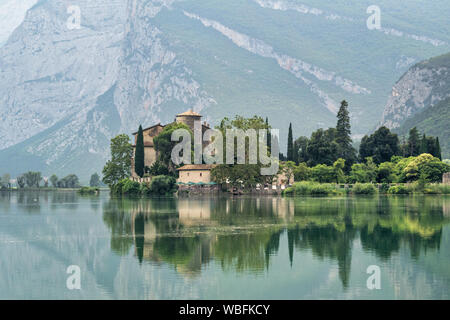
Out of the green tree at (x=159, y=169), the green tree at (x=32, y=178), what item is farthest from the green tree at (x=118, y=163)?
the green tree at (x=32, y=178)

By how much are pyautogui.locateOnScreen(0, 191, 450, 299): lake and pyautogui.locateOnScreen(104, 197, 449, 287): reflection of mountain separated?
0.05m

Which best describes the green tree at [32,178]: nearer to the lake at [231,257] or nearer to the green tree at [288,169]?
the green tree at [288,169]

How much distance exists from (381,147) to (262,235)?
6656 centimetres

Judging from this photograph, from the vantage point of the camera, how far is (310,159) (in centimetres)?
9462

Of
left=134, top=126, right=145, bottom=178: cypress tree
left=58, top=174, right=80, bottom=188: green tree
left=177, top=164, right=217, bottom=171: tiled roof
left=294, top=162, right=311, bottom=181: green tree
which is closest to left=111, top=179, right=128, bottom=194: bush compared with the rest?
A: left=134, top=126, right=145, bottom=178: cypress tree

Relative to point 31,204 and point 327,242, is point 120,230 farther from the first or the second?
point 31,204

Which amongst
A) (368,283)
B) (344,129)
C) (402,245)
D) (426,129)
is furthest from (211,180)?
(426,129)

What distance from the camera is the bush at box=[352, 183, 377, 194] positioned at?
8125cm

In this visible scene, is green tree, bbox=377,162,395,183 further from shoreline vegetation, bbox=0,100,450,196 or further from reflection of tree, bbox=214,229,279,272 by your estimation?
reflection of tree, bbox=214,229,279,272

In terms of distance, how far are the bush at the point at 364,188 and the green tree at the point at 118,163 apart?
33.8 meters

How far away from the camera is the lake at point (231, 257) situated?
19859mm

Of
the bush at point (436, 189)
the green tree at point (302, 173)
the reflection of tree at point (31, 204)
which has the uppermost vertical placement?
the green tree at point (302, 173)

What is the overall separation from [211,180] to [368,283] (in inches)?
2594
